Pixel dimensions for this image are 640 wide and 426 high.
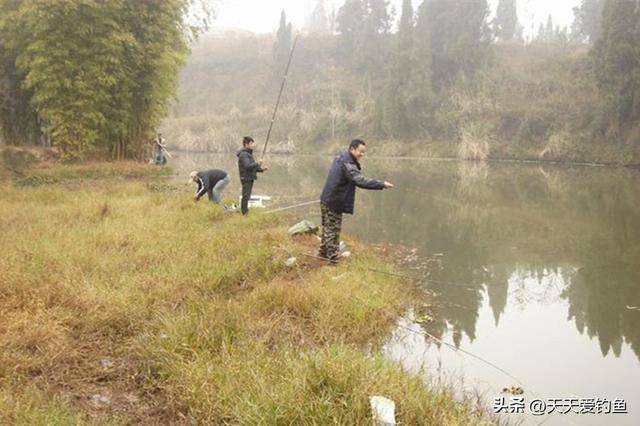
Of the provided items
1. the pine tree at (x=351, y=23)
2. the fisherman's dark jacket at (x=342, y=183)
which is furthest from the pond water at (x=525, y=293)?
the pine tree at (x=351, y=23)

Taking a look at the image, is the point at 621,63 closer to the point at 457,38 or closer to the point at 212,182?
the point at 457,38

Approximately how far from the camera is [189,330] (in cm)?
469

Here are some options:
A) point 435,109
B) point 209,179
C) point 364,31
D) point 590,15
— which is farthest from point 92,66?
point 590,15

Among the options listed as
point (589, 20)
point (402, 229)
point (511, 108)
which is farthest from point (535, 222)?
point (589, 20)

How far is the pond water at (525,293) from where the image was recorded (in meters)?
5.32

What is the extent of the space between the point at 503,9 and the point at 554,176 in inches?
2471

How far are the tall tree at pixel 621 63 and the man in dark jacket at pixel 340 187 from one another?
111 feet

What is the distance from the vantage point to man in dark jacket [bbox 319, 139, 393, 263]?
25.7 ft

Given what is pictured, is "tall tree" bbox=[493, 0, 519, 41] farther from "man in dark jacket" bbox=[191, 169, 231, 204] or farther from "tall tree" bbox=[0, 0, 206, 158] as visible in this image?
"man in dark jacket" bbox=[191, 169, 231, 204]

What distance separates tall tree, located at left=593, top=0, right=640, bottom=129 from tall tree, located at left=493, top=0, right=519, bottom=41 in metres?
44.5

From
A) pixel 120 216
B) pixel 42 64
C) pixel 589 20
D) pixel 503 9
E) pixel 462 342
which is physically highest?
pixel 503 9

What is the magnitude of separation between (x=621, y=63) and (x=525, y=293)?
3393cm

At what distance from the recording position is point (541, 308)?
25.2ft

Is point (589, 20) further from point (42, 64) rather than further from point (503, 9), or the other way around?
point (42, 64)
